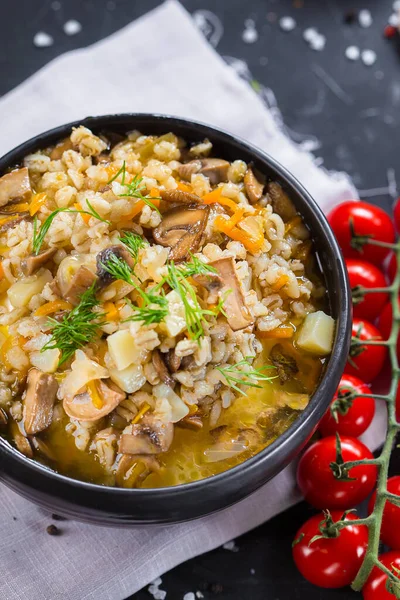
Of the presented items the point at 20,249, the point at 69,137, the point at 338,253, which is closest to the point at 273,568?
the point at 338,253

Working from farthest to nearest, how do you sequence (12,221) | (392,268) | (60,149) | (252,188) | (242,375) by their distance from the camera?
(392,268) < (60,149) < (252,188) < (12,221) < (242,375)

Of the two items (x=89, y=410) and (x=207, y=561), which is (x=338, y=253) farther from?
(x=207, y=561)

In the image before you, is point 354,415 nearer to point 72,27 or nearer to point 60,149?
point 60,149

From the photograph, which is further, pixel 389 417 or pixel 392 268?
pixel 392 268

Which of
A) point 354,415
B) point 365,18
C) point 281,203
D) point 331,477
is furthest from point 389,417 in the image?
point 365,18

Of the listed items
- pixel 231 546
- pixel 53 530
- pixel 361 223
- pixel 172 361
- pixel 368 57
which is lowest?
pixel 231 546

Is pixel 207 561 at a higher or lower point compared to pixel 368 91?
lower
